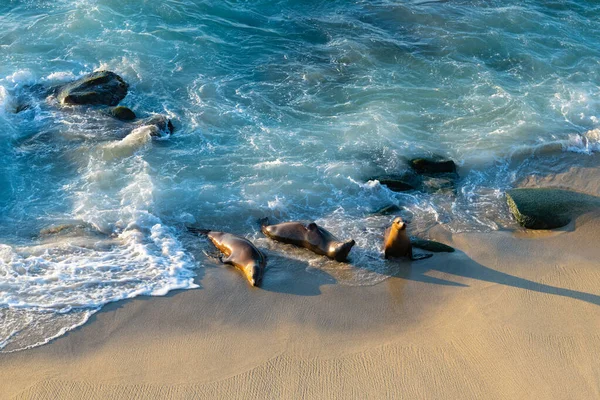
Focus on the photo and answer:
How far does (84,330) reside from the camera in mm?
7699

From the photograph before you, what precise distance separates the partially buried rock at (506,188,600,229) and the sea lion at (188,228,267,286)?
4468 millimetres

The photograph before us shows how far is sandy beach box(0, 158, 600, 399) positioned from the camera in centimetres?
702

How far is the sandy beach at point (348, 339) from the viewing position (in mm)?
7020

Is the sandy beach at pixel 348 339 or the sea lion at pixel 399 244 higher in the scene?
the sea lion at pixel 399 244

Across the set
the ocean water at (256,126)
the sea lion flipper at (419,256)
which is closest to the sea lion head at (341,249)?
the ocean water at (256,126)

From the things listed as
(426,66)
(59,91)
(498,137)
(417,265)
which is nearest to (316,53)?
(426,66)

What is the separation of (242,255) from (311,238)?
1119mm

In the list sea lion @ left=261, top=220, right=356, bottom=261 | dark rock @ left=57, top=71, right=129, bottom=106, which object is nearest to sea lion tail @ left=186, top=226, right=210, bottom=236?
sea lion @ left=261, top=220, right=356, bottom=261

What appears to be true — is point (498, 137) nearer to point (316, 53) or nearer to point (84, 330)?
point (316, 53)

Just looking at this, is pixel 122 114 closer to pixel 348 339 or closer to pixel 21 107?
pixel 21 107

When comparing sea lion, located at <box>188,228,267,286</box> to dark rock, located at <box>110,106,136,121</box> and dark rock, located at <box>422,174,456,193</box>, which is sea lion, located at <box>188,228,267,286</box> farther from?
dark rock, located at <box>110,106,136,121</box>

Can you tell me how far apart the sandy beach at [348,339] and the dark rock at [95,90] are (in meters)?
6.14

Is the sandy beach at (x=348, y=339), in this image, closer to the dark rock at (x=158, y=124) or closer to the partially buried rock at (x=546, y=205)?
the partially buried rock at (x=546, y=205)

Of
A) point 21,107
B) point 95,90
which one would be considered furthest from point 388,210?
point 21,107
